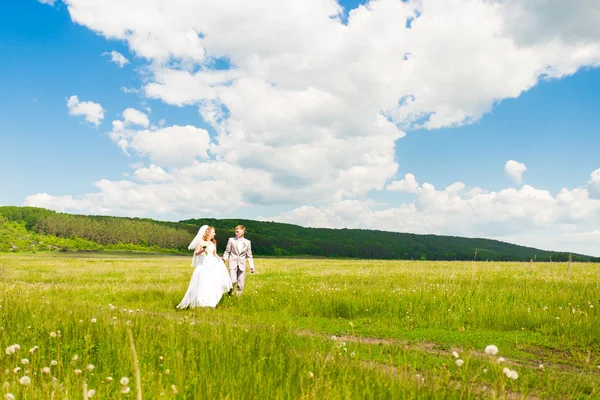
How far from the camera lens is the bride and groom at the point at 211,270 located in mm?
15195

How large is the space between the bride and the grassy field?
2.18 feet

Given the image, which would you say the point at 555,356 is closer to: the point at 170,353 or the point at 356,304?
the point at 356,304

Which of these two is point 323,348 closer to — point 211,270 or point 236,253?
point 211,270

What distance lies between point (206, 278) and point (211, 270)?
16.9 inches

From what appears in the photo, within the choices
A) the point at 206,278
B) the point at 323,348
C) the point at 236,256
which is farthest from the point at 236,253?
the point at 323,348

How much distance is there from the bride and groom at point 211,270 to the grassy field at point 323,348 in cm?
72

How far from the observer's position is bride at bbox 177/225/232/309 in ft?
49.6

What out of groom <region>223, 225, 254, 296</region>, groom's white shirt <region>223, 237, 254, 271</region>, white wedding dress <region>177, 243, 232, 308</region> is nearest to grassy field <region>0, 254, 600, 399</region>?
white wedding dress <region>177, 243, 232, 308</region>

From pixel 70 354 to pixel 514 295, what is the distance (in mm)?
13421

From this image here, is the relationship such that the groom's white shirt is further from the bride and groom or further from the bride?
the bride

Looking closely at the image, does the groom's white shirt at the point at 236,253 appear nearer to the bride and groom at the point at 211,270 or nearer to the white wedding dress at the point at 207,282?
the bride and groom at the point at 211,270

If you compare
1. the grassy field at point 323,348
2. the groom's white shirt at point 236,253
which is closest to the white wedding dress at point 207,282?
the grassy field at point 323,348

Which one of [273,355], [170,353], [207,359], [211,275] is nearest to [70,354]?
[170,353]

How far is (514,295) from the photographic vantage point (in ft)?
45.0
